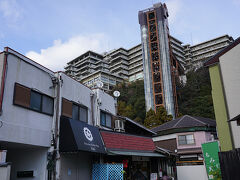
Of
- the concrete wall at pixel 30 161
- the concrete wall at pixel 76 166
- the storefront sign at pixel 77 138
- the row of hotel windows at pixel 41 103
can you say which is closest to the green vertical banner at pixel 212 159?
the storefront sign at pixel 77 138

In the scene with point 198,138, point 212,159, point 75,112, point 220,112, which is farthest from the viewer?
point 198,138

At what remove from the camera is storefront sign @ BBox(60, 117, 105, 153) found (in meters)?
13.3

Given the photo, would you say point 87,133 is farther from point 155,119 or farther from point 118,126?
point 155,119

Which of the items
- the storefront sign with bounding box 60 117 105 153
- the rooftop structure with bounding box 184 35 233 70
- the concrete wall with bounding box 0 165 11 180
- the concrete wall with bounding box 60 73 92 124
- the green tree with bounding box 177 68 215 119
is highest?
the rooftop structure with bounding box 184 35 233 70

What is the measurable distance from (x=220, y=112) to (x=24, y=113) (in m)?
13.9

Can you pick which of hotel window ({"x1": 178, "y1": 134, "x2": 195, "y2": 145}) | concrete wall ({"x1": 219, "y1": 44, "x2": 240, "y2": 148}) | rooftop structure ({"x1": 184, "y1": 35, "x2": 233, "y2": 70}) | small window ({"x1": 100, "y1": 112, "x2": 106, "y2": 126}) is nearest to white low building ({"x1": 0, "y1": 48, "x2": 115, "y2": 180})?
small window ({"x1": 100, "y1": 112, "x2": 106, "y2": 126})

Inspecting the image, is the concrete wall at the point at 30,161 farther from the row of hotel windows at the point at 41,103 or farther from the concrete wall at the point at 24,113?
the row of hotel windows at the point at 41,103

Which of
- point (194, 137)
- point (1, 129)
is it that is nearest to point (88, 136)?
point (1, 129)

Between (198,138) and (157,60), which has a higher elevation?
(157,60)

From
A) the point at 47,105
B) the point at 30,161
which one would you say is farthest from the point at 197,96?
the point at 30,161

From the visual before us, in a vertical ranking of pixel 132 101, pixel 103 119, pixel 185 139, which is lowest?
pixel 185 139

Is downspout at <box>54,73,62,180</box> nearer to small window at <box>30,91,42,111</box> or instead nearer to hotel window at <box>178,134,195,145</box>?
small window at <box>30,91,42,111</box>

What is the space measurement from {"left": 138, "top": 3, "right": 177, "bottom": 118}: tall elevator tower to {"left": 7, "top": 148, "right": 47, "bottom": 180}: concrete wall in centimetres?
4643

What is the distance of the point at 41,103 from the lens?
13.7 metres
